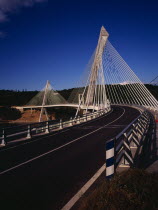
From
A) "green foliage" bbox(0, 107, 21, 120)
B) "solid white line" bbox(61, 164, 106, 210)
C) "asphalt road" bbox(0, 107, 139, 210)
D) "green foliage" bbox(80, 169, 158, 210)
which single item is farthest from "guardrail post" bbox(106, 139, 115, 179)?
"green foliage" bbox(0, 107, 21, 120)

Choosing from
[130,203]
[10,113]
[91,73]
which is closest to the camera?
[130,203]

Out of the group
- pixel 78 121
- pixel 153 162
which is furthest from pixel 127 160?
pixel 78 121

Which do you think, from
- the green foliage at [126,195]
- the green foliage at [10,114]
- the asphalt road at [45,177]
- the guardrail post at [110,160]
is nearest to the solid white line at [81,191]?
the asphalt road at [45,177]

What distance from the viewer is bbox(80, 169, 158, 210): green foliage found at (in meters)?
3.96

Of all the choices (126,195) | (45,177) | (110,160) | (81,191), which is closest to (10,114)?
(45,177)

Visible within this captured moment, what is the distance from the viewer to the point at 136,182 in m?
4.68

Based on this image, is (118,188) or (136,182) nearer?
(118,188)

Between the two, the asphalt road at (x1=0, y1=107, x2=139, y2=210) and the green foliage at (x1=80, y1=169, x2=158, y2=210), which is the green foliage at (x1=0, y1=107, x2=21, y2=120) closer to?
the asphalt road at (x1=0, y1=107, x2=139, y2=210)

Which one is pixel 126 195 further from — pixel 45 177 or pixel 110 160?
pixel 45 177

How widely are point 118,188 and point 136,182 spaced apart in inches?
19.5

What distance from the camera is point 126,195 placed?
4.18m

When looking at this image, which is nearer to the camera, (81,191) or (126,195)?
(126,195)

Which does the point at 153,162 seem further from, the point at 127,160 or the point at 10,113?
the point at 10,113

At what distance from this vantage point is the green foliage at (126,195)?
396 cm
